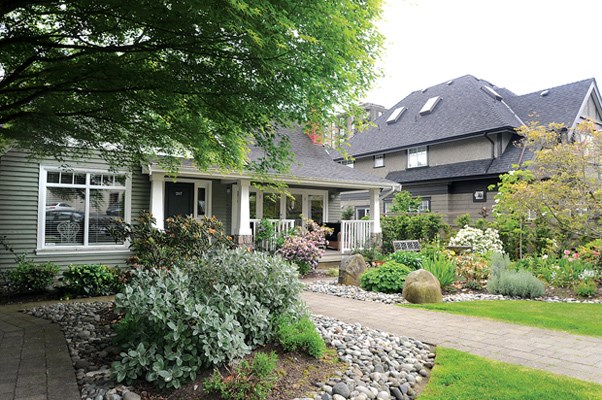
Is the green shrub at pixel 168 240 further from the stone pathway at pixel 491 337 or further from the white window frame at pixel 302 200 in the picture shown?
the white window frame at pixel 302 200

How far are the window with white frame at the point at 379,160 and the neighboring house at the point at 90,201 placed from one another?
10.7 m

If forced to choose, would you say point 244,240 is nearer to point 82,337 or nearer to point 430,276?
point 430,276

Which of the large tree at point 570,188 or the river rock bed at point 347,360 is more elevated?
the large tree at point 570,188

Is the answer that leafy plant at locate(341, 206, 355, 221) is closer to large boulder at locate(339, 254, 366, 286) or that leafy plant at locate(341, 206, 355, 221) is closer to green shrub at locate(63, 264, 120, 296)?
large boulder at locate(339, 254, 366, 286)

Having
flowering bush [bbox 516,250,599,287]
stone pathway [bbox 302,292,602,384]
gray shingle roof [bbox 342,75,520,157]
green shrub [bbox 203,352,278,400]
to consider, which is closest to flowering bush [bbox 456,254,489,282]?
flowering bush [bbox 516,250,599,287]

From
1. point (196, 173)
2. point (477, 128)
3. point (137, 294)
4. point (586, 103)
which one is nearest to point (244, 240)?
point (196, 173)

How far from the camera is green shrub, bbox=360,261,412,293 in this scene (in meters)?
8.33

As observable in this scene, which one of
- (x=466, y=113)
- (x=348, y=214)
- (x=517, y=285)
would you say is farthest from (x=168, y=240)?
(x=348, y=214)

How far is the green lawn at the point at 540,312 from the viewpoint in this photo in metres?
5.59

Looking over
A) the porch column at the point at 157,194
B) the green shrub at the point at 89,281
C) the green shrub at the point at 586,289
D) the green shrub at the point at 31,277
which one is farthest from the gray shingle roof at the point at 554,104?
the green shrub at the point at 31,277

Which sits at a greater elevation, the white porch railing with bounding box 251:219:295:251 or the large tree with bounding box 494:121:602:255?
the large tree with bounding box 494:121:602:255

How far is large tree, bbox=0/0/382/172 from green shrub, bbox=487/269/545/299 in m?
5.81

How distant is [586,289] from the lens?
8016 mm

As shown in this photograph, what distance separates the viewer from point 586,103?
1769cm
